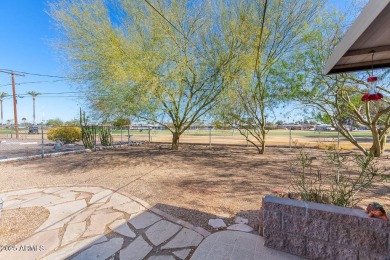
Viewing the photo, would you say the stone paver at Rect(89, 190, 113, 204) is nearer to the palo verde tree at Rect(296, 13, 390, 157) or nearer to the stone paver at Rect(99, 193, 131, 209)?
the stone paver at Rect(99, 193, 131, 209)

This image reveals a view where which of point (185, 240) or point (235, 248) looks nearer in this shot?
point (235, 248)

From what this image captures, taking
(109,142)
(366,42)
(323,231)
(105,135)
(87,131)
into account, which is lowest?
(323,231)

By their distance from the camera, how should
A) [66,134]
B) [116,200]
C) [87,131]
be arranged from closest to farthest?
1. [116,200]
2. [87,131]
3. [66,134]

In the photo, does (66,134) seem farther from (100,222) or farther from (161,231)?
(161,231)

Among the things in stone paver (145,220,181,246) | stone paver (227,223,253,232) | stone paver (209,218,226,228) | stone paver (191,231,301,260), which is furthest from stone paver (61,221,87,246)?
stone paver (227,223,253,232)

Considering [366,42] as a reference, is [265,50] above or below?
above

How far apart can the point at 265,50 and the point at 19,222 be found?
9.50 m

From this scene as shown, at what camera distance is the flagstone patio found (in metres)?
2.10

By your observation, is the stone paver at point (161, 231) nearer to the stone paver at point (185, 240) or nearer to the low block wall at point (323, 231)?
the stone paver at point (185, 240)

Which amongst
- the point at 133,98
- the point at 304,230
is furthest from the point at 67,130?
the point at 304,230

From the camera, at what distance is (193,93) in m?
9.12

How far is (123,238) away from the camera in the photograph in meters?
2.39

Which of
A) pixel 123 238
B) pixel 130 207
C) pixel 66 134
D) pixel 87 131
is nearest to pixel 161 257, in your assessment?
pixel 123 238

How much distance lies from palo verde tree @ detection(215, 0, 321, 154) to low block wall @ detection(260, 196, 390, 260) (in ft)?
22.5
